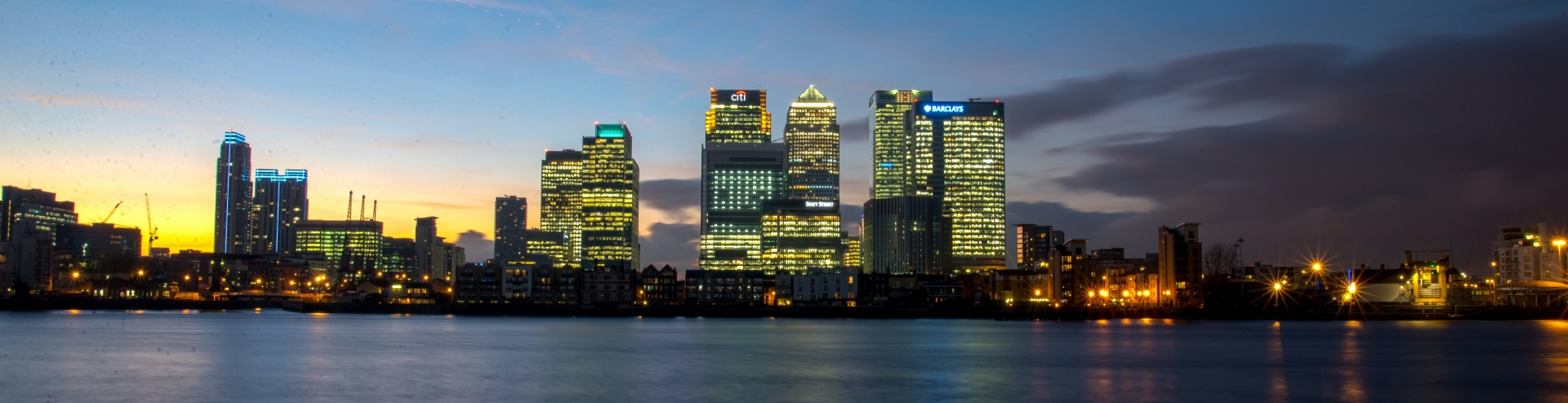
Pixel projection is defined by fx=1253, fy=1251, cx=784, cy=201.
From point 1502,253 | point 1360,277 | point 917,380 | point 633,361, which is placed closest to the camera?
point 917,380

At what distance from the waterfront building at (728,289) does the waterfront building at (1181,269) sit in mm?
58157

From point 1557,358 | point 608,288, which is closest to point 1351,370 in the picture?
point 1557,358

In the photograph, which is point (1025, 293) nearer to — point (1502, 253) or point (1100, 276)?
point (1100, 276)

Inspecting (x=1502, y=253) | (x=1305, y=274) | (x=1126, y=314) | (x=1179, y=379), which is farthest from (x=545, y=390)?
(x=1502, y=253)

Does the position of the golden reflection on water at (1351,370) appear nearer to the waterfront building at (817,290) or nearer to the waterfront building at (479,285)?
the waterfront building at (817,290)

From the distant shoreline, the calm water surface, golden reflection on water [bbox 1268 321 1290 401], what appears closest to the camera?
golden reflection on water [bbox 1268 321 1290 401]

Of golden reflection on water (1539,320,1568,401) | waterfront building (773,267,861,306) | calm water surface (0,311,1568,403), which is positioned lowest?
calm water surface (0,311,1568,403)

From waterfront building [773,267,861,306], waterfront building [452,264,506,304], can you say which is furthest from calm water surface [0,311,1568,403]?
waterfront building [452,264,506,304]

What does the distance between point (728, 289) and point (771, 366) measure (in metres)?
132

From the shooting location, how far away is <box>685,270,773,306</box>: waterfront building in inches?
7456

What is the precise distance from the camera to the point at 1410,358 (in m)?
67.7

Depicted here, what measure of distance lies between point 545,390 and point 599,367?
1149 centimetres

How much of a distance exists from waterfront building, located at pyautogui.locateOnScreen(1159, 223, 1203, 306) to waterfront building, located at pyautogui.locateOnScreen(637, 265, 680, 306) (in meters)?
70.4

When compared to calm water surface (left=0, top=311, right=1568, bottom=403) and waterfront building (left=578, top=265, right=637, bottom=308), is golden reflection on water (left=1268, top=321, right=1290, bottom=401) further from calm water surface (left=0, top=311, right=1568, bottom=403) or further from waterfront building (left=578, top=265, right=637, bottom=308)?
waterfront building (left=578, top=265, right=637, bottom=308)
